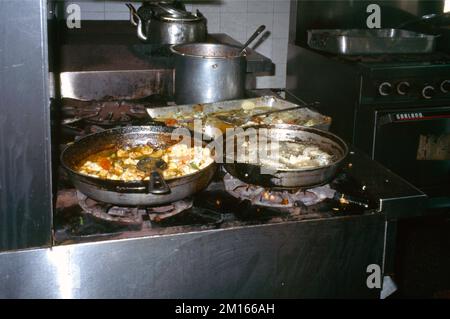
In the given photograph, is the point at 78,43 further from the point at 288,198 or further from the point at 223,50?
the point at 288,198

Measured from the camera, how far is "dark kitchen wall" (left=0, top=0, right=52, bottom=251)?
1.18m

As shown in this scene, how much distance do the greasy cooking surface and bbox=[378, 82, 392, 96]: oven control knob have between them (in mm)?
1901

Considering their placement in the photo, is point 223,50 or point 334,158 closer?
point 334,158

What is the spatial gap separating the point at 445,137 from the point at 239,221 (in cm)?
247

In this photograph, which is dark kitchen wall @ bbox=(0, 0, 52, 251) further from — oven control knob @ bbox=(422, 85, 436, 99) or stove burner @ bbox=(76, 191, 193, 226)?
oven control knob @ bbox=(422, 85, 436, 99)

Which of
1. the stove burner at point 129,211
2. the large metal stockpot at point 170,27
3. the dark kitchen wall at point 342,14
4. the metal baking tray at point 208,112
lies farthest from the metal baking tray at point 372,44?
the stove burner at point 129,211

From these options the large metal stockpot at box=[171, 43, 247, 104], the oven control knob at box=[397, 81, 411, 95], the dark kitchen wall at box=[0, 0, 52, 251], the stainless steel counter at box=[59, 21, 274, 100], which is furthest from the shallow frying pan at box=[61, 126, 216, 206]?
the oven control knob at box=[397, 81, 411, 95]

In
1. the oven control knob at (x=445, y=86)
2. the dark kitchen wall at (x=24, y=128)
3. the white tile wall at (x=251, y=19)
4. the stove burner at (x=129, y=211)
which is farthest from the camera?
the white tile wall at (x=251, y=19)

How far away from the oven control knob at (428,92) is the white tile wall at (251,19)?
139cm

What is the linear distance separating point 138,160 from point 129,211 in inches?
9.0

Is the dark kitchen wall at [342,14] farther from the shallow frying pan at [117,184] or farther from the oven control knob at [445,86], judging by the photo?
the shallow frying pan at [117,184]

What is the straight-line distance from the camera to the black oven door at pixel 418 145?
3271 mm
